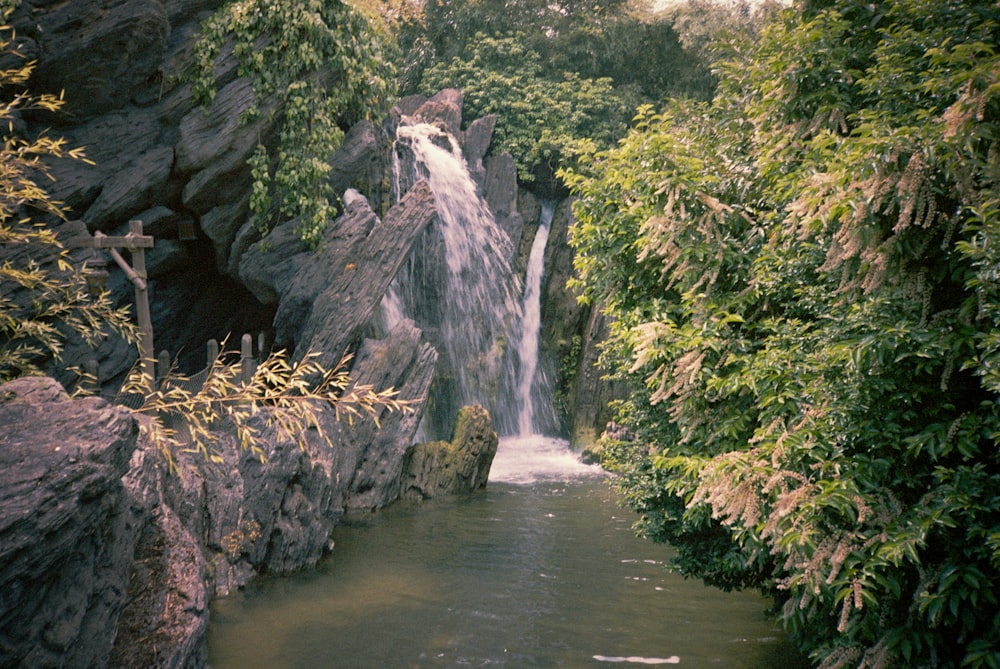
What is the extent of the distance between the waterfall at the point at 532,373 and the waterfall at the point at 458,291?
325mm

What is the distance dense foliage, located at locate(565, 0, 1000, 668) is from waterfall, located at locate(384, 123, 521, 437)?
34.6 ft

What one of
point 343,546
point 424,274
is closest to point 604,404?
point 424,274

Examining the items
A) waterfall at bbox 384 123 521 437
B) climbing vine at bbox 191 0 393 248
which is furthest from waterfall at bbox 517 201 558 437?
climbing vine at bbox 191 0 393 248

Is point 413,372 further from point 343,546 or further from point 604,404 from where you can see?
point 604,404

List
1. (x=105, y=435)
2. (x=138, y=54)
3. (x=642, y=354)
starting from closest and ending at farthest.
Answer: (x=105, y=435), (x=642, y=354), (x=138, y=54)

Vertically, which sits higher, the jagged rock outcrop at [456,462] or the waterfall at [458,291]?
the waterfall at [458,291]

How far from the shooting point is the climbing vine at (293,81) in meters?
A: 12.8

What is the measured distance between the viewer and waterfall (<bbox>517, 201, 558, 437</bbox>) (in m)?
18.9

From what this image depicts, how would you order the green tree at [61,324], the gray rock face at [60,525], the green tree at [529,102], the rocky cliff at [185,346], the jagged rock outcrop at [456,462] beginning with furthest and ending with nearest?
the green tree at [529,102]
the jagged rock outcrop at [456,462]
the green tree at [61,324]
the rocky cliff at [185,346]
the gray rock face at [60,525]

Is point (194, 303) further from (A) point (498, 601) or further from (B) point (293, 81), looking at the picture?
(A) point (498, 601)

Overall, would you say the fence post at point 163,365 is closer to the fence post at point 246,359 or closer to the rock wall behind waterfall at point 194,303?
the rock wall behind waterfall at point 194,303

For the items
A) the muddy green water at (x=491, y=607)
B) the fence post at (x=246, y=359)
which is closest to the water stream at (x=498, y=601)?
the muddy green water at (x=491, y=607)

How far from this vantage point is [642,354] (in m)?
5.85

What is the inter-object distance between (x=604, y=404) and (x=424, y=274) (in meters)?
5.00
